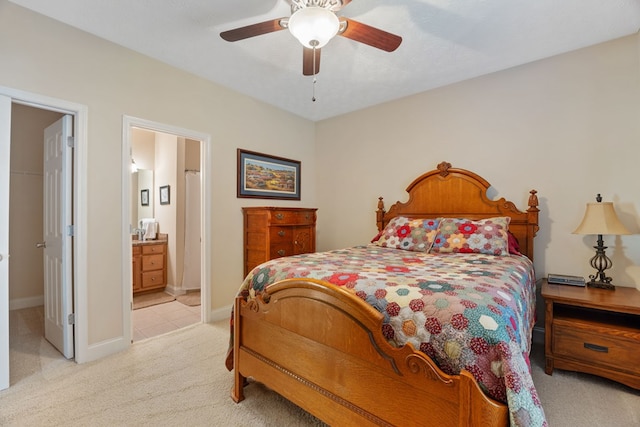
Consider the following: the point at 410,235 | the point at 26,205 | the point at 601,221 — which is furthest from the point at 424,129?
the point at 26,205

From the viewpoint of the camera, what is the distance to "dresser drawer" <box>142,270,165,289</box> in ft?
13.4

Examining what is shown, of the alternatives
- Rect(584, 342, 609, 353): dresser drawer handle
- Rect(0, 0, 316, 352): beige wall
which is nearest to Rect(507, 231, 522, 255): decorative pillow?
Rect(584, 342, 609, 353): dresser drawer handle

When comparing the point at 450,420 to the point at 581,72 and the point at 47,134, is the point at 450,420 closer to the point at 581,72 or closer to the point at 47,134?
the point at 581,72

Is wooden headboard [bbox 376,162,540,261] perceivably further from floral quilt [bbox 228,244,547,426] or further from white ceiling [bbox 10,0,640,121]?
floral quilt [bbox 228,244,547,426]

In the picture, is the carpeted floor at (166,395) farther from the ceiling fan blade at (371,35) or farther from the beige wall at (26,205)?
the ceiling fan blade at (371,35)

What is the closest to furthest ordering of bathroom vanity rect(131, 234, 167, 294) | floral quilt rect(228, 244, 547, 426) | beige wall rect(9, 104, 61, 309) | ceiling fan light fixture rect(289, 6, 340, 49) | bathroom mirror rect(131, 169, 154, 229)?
floral quilt rect(228, 244, 547, 426), ceiling fan light fixture rect(289, 6, 340, 49), beige wall rect(9, 104, 61, 309), bathroom vanity rect(131, 234, 167, 294), bathroom mirror rect(131, 169, 154, 229)

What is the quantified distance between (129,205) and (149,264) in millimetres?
1947

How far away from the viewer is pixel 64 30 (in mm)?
2201

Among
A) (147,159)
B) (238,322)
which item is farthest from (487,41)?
(147,159)

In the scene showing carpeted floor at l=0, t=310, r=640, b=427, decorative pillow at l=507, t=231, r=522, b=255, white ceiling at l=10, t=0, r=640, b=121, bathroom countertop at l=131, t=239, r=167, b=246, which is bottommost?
carpeted floor at l=0, t=310, r=640, b=427

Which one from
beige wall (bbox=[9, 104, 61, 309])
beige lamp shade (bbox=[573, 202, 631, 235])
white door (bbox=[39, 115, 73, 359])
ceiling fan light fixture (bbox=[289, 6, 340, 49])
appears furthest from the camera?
beige wall (bbox=[9, 104, 61, 309])

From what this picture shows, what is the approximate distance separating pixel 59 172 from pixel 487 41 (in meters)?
3.70

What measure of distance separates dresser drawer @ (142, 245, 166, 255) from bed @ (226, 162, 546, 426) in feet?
9.39

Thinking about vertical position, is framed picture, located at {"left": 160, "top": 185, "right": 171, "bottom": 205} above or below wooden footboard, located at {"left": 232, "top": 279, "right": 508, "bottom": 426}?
above
